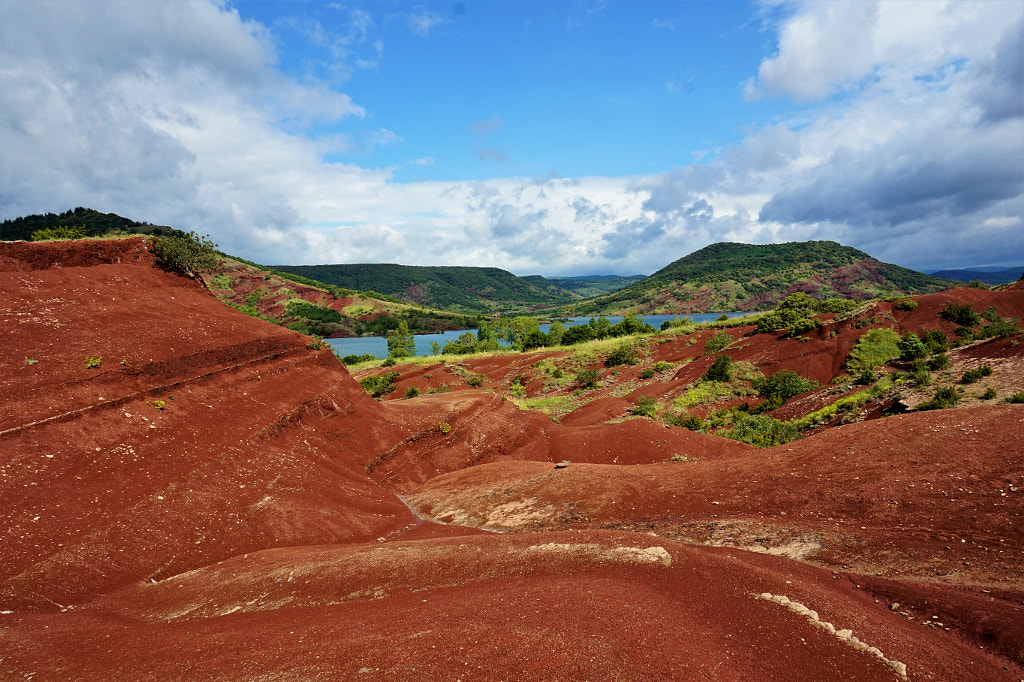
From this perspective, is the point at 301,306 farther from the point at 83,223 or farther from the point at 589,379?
the point at 589,379

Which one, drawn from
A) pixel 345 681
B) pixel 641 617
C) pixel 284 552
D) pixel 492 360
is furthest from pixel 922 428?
pixel 492 360

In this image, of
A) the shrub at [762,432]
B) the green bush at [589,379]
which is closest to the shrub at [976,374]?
the shrub at [762,432]

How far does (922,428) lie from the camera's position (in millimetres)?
13836

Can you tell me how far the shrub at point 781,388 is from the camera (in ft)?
103

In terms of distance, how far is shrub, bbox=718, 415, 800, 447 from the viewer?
73.6ft

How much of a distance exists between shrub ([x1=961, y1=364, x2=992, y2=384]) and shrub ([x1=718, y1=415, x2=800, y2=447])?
24.3 ft

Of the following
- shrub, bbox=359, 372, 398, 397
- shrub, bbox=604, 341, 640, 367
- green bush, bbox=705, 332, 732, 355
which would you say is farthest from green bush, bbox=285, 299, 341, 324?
green bush, bbox=705, 332, 732, 355

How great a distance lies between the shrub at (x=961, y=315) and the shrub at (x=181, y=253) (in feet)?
183

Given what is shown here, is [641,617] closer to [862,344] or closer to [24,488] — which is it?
[24,488]

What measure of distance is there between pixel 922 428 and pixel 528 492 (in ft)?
43.4

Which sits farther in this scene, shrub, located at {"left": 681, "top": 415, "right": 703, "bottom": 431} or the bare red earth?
shrub, located at {"left": 681, "top": 415, "right": 703, "bottom": 431}

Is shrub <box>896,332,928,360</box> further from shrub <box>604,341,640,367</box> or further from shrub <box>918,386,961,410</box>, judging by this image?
shrub <box>604,341,640,367</box>

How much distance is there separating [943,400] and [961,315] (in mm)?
27030

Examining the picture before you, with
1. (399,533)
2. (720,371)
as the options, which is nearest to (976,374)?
(720,371)
